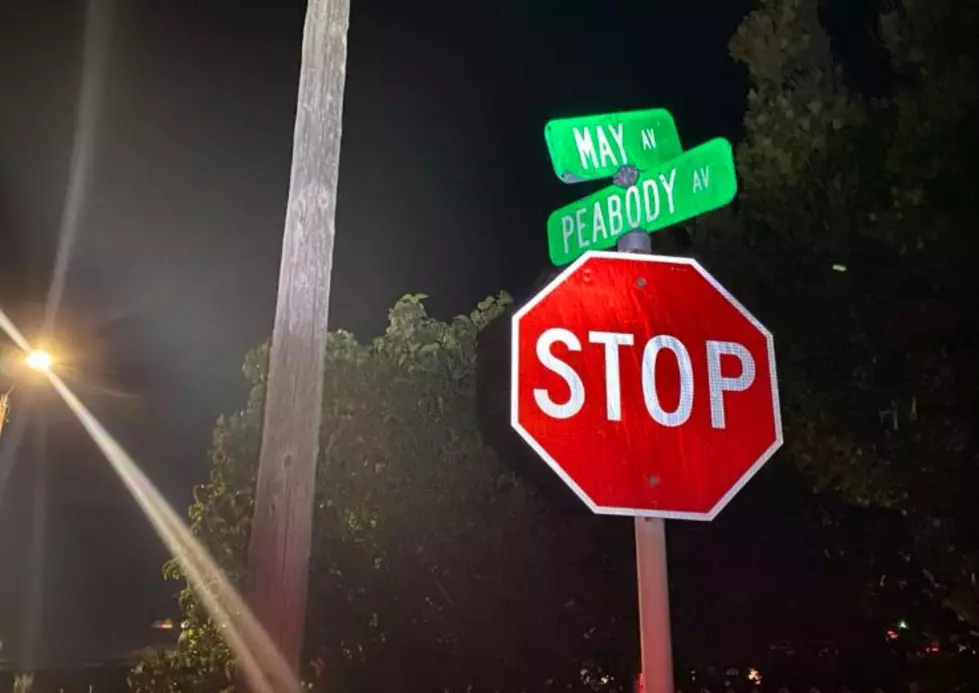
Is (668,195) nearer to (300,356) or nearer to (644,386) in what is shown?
(644,386)

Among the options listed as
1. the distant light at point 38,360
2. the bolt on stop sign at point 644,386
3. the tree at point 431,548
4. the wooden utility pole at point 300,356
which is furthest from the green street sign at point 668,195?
the distant light at point 38,360

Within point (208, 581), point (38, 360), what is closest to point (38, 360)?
point (38, 360)

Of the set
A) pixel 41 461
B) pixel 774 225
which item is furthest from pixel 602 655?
pixel 41 461

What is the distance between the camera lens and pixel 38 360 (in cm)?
1126

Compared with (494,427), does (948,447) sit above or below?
below

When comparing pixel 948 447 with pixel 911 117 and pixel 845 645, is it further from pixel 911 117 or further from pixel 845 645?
pixel 845 645

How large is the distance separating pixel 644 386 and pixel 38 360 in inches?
403

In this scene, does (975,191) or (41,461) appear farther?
(41,461)

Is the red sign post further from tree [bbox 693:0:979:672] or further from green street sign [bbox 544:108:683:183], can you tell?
tree [bbox 693:0:979:672]

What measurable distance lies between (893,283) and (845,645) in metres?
2.66

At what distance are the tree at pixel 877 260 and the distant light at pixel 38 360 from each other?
25.2 ft

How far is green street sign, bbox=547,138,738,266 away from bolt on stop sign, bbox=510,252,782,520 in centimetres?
28

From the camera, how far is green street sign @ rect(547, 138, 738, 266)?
2.95m

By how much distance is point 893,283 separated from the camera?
205 inches
